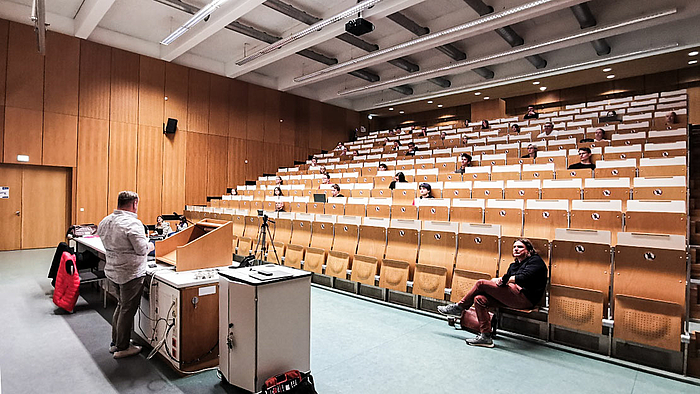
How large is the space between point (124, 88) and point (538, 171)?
29.5ft

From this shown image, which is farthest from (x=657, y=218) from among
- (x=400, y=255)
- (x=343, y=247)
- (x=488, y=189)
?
(x=343, y=247)

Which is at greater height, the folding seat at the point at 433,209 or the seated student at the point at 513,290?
the folding seat at the point at 433,209

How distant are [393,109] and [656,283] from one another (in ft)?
39.1

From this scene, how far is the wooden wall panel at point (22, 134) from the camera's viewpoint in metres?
7.48

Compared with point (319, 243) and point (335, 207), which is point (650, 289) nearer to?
point (319, 243)


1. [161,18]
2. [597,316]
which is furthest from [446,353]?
[161,18]

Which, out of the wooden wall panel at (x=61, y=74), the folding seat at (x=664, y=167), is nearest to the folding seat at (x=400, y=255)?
the folding seat at (x=664, y=167)

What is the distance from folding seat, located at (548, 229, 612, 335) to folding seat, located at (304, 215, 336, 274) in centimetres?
262

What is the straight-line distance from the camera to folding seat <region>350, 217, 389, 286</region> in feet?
14.0

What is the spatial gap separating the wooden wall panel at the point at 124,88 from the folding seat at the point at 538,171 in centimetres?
860

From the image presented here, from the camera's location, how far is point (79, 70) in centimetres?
834

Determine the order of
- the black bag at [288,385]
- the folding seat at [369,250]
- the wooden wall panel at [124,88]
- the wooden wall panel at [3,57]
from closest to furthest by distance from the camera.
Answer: the black bag at [288,385] → the folding seat at [369,250] → the wooden wall panel at [3,57] → the wooden wall panel at [124,88]

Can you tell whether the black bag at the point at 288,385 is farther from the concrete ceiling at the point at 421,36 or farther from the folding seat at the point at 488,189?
the concrete ceiling at the point at 421,36

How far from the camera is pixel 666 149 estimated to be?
4.90m
